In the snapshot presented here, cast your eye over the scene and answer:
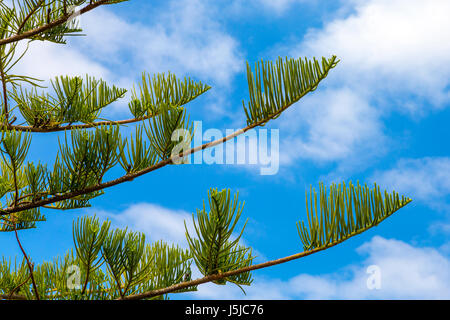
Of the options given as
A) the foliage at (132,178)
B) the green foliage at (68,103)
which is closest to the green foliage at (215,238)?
the foliage at (132,178)

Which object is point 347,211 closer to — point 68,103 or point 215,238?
point 215,238

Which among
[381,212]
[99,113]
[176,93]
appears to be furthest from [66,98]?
[381,212]

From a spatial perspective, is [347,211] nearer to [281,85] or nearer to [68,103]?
[281,85]

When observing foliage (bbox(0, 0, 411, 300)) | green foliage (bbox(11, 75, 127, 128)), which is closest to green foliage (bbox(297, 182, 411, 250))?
foliage (bbox(0, 0, 411, 300))

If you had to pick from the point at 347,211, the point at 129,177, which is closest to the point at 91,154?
the point at 129,177

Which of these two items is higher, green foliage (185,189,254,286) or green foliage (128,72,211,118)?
green foliage (128,72,211,118)

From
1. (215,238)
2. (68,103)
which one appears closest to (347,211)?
(215,238)

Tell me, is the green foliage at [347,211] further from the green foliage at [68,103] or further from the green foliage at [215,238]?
the green foliage at [68,103]

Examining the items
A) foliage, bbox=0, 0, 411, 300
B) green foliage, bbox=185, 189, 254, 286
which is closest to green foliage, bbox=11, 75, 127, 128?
foliage, bbox=0, 0, 411, 300

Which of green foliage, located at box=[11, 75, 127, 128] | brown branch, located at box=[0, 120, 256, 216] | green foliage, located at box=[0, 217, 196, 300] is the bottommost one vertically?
green foliage, located at box=[0, 217, 196, 300]

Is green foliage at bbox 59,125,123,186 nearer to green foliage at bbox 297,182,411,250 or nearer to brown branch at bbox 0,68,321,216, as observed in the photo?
brown branch at bbox 0,68,321,216

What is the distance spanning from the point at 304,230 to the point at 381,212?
0.24 metres

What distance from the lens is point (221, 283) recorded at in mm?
1774
